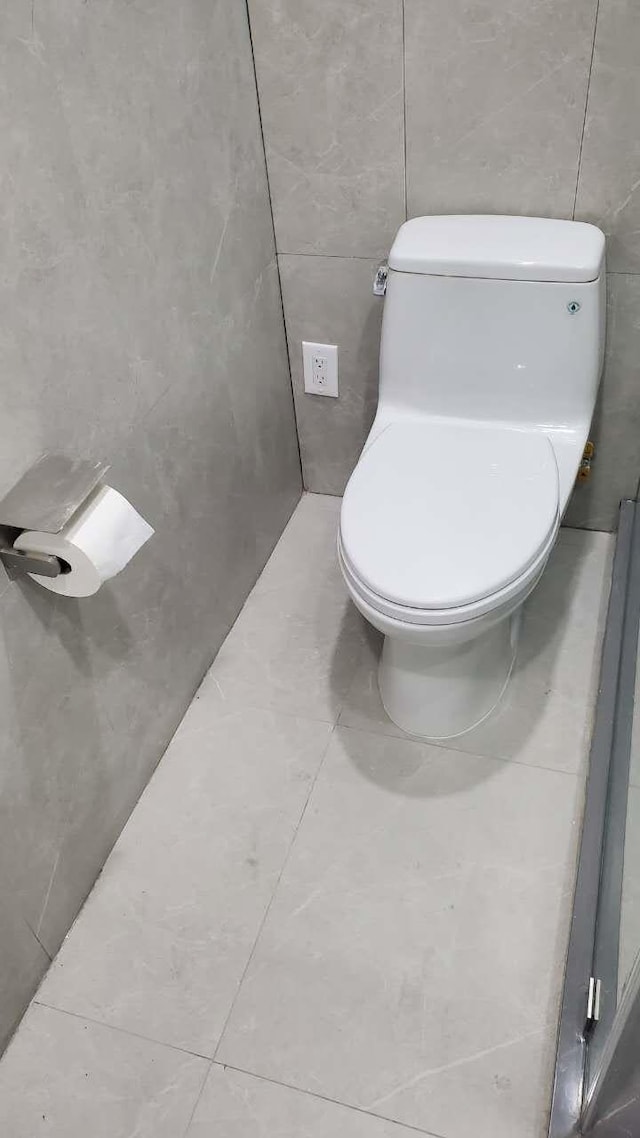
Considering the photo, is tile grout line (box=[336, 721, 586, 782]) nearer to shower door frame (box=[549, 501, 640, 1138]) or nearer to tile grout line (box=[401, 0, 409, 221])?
shower door frame (box=[549, 501, 640, 1138])

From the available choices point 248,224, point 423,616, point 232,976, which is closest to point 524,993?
point 232,976

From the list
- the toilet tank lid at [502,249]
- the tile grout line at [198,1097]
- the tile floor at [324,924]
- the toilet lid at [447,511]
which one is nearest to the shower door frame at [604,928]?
the tile floor at [324,924]

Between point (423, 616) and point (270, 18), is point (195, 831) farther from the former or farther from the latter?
point (270, 18)

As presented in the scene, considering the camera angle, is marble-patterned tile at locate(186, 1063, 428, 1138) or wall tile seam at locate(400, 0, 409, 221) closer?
marble-patterned tile at locate(186, 1063, 428, 1138)

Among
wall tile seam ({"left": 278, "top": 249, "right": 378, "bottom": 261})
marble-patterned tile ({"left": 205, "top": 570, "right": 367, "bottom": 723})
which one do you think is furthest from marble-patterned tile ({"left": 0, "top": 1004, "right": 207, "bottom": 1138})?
wall tile seam ({"left": 278, "top": 249, "right": 378, "bottom": 261})

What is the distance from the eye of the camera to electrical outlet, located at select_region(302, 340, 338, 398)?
1.79 meters

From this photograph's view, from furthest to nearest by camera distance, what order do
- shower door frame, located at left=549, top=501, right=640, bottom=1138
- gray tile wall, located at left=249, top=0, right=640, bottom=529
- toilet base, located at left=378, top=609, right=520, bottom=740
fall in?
toilet base, located at left=378, top=609, right=520, bottom=740
gray tile wall, located at left=249, top=0, right=640, bottom=529
shower door frame, located at left=549, top=501, right=640, bottom=1138

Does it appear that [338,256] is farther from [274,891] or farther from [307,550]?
[274,891]

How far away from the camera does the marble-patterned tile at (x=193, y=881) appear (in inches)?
48.6

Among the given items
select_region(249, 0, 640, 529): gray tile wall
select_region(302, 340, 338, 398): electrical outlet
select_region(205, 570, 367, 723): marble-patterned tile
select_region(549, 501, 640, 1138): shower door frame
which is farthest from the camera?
select_region(302, 340, 338, 398): electrical outlet

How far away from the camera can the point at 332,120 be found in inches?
58.2

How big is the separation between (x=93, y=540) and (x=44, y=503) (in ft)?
0.24

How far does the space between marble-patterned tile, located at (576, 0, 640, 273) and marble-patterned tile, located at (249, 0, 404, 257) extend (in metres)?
0.32

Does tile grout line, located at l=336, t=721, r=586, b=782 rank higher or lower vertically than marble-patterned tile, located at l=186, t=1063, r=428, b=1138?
higher
